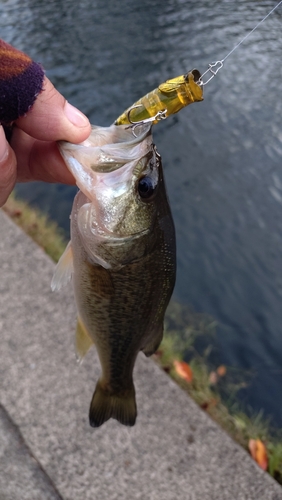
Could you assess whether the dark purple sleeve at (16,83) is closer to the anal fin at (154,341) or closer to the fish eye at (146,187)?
the fish eye at (146,187)

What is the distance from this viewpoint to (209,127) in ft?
27.1

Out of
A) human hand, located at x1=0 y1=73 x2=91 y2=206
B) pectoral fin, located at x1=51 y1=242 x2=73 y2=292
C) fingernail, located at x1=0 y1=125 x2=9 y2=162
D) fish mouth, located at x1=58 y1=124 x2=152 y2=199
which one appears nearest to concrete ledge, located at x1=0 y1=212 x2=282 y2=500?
pectoral fin, located at x1=51 y1=242 x2=73 y2=292

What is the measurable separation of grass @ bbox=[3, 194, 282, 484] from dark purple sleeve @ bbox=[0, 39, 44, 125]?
8.13 feet

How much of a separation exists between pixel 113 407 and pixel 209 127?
21.9 ft

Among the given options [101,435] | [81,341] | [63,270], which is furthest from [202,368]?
[63,270]

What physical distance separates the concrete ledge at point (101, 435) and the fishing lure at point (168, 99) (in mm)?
2136

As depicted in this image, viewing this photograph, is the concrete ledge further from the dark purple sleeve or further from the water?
the dark purple sleeve

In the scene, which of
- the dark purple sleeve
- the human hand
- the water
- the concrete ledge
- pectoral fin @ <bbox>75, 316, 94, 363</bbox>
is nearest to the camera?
the dark purple sleeve

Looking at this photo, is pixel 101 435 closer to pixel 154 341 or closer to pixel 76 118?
pixel 154 341

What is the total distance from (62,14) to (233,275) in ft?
33.9

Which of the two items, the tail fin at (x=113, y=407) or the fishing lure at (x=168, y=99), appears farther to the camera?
the tail fin at (x=113, y=407)

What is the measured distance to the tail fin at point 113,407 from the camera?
2.54 meters

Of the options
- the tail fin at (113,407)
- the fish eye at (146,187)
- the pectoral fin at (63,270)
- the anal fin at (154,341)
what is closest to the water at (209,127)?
the tail fin at (113,407)

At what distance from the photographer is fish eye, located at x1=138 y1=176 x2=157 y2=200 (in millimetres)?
1923
